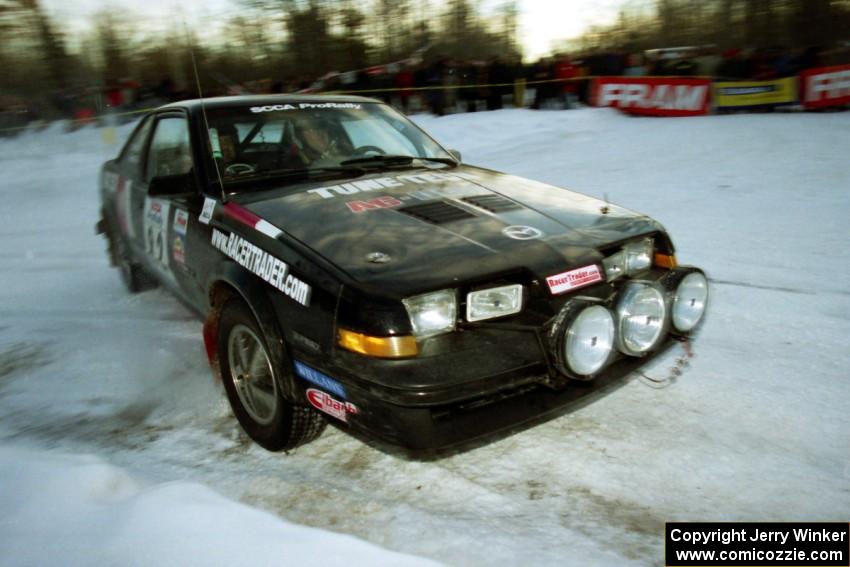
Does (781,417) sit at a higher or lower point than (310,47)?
lower

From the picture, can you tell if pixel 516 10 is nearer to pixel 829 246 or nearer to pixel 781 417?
pixel 829 246

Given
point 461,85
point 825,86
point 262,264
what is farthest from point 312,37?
point 262,264

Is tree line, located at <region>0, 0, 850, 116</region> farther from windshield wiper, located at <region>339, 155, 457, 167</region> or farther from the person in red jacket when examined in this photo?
windshield wiper, located at <region>339, 155, 457, 167</region>

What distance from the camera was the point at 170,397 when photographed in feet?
10.9

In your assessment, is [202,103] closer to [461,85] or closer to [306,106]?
[306,106]

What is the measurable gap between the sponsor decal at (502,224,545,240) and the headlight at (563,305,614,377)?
424mm

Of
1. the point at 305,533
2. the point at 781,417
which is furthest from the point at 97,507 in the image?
the point at 781,417

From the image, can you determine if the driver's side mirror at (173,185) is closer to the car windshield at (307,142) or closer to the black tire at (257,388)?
the car windshield at (307,142)

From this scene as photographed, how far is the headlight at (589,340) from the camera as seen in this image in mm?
2186

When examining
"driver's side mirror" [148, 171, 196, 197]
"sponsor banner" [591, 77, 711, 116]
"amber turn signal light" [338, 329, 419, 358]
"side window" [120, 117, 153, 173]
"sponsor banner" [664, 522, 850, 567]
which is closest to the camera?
"sponsor banner" [664, 522, 850, 567]

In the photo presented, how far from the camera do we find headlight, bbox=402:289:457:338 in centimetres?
214

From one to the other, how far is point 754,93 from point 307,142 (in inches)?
473

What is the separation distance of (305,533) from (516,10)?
29.6 metres

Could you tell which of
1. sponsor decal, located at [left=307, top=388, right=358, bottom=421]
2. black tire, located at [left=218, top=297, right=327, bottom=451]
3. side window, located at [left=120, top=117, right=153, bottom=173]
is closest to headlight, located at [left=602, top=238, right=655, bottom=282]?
sponsor decal, located at [left=307, top=388, right=358, bottom=421]
